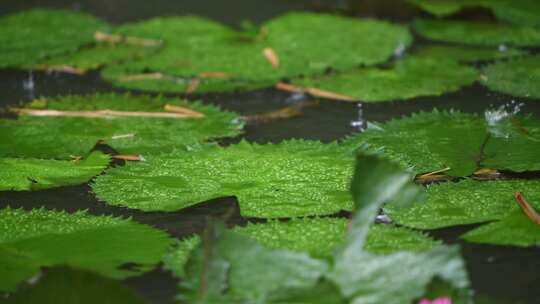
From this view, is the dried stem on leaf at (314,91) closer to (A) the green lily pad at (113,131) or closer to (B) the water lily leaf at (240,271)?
(A) the green lily pad at (113,131)

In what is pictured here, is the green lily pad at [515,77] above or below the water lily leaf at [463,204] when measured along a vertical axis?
above

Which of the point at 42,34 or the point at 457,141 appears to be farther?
the point at 42,34

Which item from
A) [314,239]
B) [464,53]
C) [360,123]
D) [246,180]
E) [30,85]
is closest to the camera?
[314,239]

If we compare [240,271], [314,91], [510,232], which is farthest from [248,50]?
[240,271]

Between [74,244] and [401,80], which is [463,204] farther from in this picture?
[401,80]

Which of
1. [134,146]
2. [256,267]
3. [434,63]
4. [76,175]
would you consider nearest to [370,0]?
[434,63]

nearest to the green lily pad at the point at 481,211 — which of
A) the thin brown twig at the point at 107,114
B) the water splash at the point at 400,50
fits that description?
the thin brown twig at the point at 107,114
